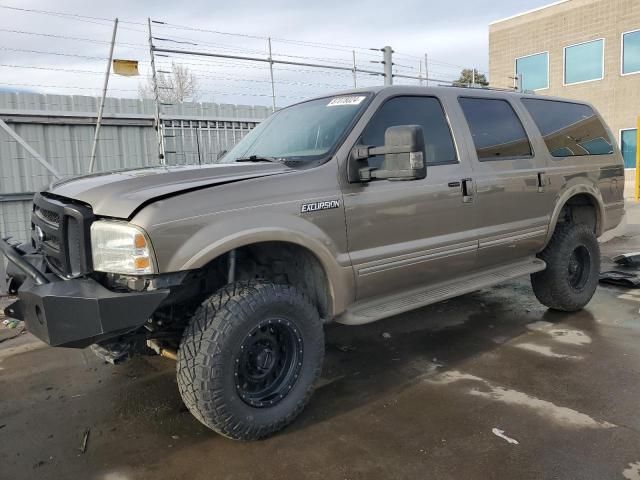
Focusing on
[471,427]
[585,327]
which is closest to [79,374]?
→ [471,427]

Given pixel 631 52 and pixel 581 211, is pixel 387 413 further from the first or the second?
pixel 631 52

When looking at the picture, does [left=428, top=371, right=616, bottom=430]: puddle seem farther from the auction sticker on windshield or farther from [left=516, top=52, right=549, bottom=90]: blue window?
[left=516, top=52, right=549, bottom=90]: blue window

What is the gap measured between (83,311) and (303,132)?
77.4 inches

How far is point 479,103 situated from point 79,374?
378 centimetres

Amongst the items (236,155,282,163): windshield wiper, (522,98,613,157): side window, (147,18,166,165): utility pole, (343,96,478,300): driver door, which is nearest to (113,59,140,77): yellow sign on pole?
(147,18,166,165): utility pole

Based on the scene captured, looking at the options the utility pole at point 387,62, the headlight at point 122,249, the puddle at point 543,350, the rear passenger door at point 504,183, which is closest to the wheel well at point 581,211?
the rear passenger door at point 504,183

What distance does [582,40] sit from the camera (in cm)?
1969

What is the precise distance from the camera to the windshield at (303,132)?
3.53 metres

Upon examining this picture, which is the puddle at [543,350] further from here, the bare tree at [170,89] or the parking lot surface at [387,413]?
the bare tree at [170,89]

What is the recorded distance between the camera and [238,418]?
112 inches

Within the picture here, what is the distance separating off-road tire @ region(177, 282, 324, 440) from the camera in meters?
2.74

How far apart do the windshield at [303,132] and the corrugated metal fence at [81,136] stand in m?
3.27

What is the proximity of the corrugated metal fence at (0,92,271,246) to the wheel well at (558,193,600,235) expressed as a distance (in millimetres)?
4593

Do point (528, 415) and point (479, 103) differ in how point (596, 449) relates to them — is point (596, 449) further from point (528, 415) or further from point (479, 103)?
point (479, 103)
